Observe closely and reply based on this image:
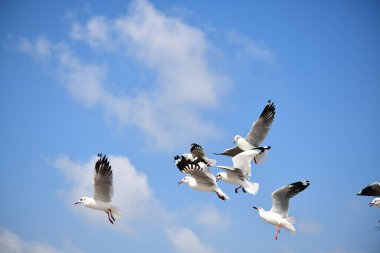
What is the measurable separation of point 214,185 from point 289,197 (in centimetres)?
169

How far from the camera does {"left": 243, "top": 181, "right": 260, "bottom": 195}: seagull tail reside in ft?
39.5

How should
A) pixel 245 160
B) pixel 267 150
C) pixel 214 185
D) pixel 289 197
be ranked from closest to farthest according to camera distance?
Result: pixel 289 197, pixel 214 185, pixel 245 160, pixel 267 150

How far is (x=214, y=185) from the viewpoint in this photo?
38.2 feet

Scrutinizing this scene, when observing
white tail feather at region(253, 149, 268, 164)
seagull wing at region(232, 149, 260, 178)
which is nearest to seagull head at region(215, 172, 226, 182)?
seagull wing at region(232, 149, 260, 178)

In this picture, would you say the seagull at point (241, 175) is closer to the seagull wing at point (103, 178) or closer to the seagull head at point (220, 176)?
the seagull head at point (220, 176)

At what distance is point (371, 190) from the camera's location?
1260cm

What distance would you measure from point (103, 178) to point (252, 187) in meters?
3.29

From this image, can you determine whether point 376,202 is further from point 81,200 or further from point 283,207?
point 81,200

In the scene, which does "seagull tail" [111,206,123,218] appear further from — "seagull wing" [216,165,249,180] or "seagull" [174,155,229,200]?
"seagull wing" [216,165,249,180]

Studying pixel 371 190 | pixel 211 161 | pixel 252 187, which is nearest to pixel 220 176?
pixel 252 187

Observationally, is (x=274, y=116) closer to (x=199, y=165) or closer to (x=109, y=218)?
(x=199, y=165)


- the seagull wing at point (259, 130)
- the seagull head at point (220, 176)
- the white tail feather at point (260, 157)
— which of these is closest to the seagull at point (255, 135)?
the seagull wing at point (259, 130)

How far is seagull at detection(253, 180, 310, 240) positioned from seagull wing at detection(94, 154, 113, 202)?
10.2 feet

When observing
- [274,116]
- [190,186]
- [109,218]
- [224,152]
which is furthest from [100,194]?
[274,116]
